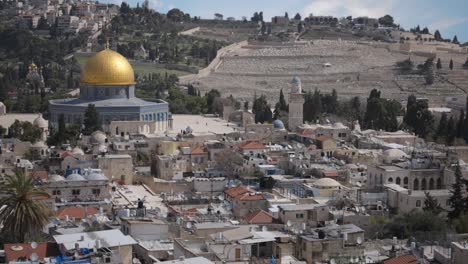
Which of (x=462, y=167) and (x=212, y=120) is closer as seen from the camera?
(x=462, y=167)

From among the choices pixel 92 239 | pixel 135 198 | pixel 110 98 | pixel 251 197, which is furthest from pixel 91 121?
pixel 92 239

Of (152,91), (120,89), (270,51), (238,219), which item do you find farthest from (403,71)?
(238,219)

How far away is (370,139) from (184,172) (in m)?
7.50

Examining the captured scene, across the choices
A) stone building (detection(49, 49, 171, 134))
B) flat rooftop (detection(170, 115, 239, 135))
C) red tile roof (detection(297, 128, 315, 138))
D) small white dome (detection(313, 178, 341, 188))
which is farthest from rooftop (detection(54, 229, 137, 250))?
stone building (detection(49, 49, 171, 134))

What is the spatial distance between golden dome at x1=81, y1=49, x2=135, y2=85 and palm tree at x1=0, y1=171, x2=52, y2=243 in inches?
838

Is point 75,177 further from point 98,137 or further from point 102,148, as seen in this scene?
point 98,137

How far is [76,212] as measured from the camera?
22062mm

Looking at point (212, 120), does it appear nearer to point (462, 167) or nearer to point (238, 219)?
point (462, 167)

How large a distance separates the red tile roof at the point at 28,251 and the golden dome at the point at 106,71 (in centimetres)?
2322

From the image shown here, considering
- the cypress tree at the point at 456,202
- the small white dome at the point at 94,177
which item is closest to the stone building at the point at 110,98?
the small white dome at the point at 94,177

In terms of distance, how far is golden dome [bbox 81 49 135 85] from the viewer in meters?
39.4

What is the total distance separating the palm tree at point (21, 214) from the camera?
1784 cm

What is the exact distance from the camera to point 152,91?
54125 millimetres

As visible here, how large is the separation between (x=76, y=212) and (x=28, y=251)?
20.4 feet
